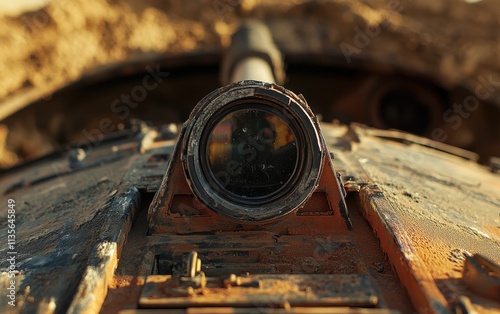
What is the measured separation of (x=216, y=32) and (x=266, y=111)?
5515 millimetres

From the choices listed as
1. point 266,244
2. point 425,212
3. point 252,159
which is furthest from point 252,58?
point 266,244

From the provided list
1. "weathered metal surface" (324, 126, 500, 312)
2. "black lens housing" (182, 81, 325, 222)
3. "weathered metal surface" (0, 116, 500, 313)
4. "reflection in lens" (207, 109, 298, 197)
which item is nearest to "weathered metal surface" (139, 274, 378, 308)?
"weathered metal surface" (0, 116, 500, 313)

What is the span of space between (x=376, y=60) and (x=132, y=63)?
301 centimetres

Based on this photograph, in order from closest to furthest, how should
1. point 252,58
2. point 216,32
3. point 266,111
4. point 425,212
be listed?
point 266,111, point 425,212, point 252,58, point 216,32

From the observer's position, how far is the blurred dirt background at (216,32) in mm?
6828

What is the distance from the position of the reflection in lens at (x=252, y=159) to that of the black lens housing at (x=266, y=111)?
25 mm

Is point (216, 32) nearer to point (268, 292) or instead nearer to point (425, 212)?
point (425, 212)

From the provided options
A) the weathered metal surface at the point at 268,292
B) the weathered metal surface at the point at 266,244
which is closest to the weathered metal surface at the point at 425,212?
the weathered metal surface at the point at 266,244

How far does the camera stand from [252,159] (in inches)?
93.6

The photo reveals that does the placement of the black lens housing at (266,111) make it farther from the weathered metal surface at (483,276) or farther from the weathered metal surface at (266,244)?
the weathered metal surface at (483,276)

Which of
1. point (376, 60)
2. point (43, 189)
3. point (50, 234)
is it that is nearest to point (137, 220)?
point (50, 234)

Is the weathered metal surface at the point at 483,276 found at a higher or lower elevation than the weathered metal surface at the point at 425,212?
lower

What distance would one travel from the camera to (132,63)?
714 cm

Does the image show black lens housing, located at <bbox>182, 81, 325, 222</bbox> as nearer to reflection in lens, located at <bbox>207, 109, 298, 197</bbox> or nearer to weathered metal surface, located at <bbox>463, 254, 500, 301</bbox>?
reflection in lens, located at <bbox>207, 109, 298, 197</bbox>
